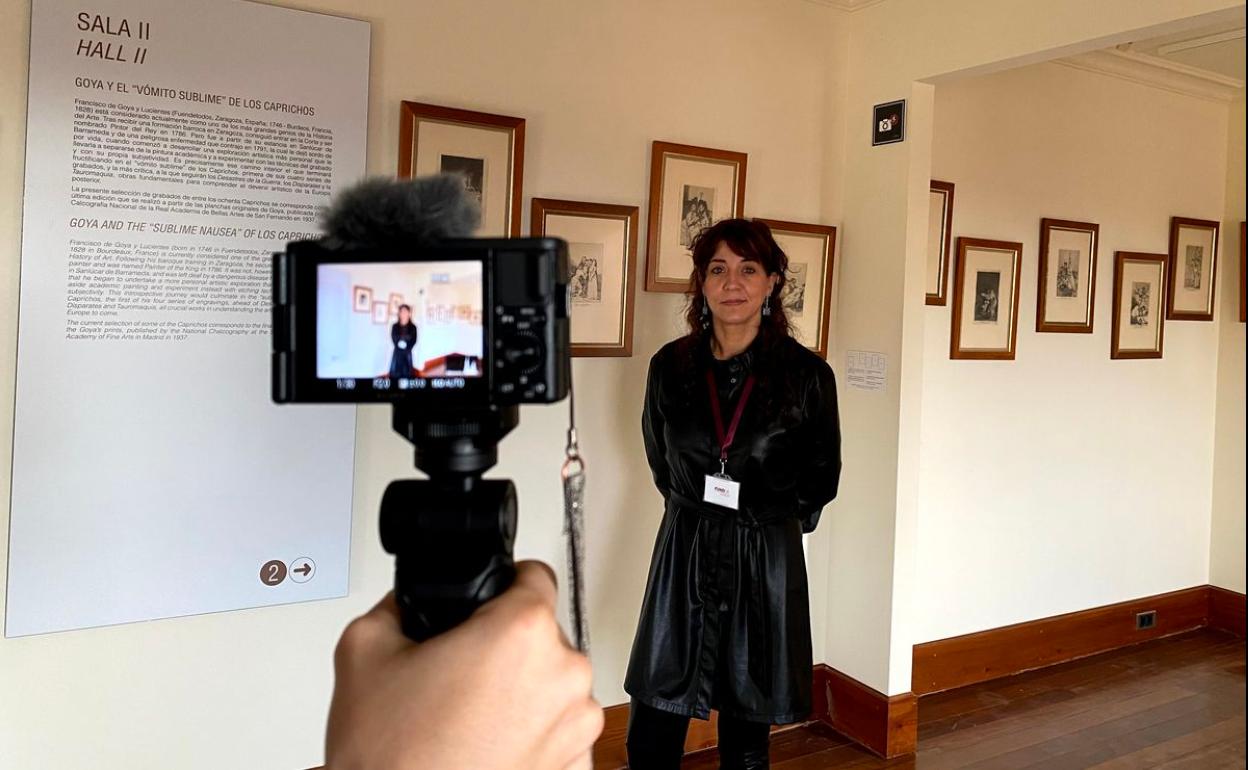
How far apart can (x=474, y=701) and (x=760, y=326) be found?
2.14 metres

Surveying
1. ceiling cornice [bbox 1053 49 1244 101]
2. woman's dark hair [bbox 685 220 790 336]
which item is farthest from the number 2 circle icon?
ceiling cornice [bbox 1053 49 1244 101]

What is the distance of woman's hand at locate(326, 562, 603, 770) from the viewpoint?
575 mm

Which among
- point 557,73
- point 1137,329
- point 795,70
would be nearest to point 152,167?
point 557,73

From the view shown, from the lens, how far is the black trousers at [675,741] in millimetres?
2633

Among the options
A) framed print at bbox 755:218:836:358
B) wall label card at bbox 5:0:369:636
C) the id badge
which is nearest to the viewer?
wall label card at bbox 5:0:369:636

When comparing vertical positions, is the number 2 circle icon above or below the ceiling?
below

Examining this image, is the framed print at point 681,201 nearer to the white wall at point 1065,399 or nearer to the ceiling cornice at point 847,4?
the ceiling cornice at point 847,4

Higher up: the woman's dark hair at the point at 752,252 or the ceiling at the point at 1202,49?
the ceiling at the point at 1202,49

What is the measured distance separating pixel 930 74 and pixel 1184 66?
6.64 feet

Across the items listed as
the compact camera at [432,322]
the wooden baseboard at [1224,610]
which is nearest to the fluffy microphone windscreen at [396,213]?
the compact camera at [432,322]

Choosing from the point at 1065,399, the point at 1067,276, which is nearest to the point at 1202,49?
the point at 1067,276

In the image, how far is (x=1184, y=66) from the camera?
4.35m

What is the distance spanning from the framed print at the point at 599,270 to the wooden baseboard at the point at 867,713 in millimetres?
1443

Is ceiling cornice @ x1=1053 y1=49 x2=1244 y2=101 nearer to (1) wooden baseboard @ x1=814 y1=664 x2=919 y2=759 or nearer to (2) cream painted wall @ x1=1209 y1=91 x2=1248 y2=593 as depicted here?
(2) cream painted wall @ x1=1209 y1=91 x2=1248 y2=593
